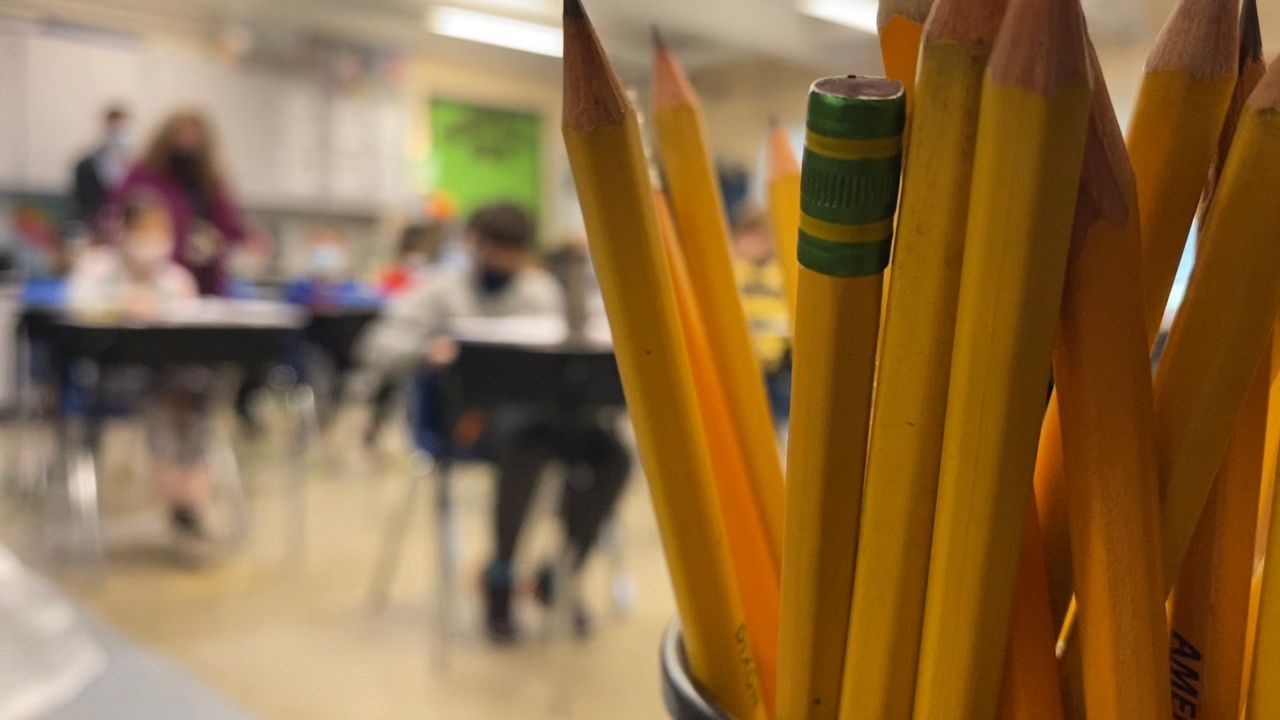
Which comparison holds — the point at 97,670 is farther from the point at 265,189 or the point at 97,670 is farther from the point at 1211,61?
the point at 265,189

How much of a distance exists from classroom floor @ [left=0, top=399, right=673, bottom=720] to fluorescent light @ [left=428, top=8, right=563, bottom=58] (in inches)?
121

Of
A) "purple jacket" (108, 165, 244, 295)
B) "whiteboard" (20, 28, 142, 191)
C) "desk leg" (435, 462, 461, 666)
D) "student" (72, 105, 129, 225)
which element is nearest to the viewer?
"desk leg" (435, 462, 461, 666)

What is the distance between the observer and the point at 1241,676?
0.22m

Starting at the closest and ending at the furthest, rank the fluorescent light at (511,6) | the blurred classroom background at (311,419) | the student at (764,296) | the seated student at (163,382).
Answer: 1. the student at (764,296)
2. the blurred classroom background at (311,419)
3. the seated student at (163,382)
4. the fluorescent light at (511,6)

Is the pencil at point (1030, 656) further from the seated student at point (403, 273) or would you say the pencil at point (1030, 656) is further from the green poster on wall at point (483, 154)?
the green poster on wall at point (483, 154)

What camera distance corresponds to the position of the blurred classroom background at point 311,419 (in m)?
1.59

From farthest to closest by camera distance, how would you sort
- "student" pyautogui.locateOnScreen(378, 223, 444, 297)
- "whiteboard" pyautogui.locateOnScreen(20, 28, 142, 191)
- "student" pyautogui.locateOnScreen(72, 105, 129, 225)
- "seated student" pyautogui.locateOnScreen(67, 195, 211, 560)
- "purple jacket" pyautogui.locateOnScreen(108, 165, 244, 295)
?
"whiteboard" pyautogui.locateOnScreen(20, 28, 142, 191) → "student" pyautogui.locateOnScreen(378, 223, 444, 297) → "student" pyautogui.locateOnScreen(72, 105, 129, 225) → "purple jacket" pyautogui.locateOnScreen(108, 165, 244, 295) → "seated student" pyautogui.locateOnScreen(67, 195, 211, 560)

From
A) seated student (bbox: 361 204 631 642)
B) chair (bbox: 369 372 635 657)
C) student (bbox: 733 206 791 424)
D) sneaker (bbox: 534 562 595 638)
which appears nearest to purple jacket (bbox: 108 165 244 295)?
seated student (bbox: 361 204 631 642)

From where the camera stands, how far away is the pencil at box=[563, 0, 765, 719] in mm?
195

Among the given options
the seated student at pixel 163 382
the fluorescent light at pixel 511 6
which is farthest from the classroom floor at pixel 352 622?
the fluorescent light at pixel 511 6

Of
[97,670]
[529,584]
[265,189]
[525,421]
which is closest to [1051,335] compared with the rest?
[97,670]

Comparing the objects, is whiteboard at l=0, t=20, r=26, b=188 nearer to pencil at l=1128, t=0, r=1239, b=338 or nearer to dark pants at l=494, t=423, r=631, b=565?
dark pants at l=494, t=423, r=631, b=565

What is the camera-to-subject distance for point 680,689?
231mm

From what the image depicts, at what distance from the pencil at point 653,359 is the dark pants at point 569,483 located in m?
1.69
